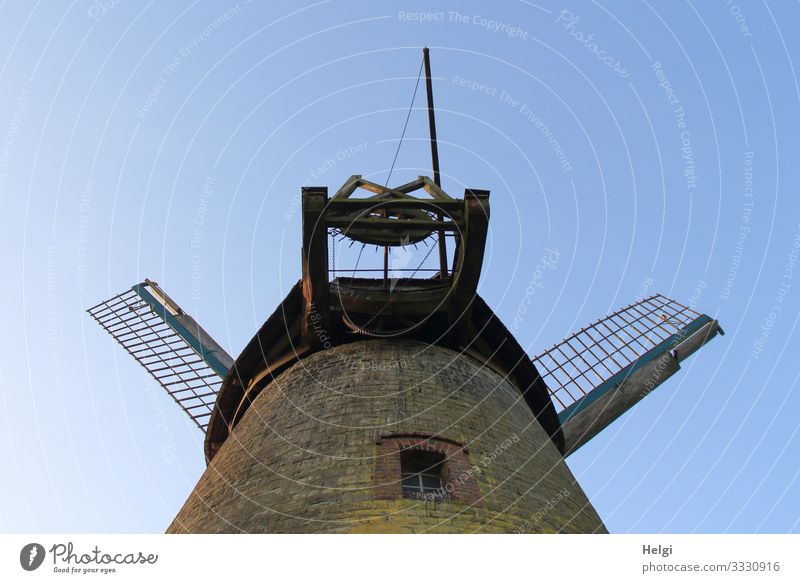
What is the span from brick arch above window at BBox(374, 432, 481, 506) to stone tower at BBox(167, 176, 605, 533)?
0.01 meters

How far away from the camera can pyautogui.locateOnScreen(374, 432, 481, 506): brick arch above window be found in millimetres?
5875

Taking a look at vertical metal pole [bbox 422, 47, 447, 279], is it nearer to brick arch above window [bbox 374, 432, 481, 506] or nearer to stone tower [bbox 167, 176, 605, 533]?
stone tower [bbox 167, 176, 605, 533]

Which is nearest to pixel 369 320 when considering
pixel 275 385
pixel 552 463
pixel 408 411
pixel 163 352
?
pixel 275 385

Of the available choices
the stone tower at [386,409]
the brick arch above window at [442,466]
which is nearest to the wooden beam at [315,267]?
the stone tower at [386,409]

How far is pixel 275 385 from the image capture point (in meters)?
8.46

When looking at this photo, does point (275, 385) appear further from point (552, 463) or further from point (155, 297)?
point (155, 297)

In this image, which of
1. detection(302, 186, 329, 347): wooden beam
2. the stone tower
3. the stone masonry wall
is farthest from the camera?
detection(302, 186, 329, 347): wooden beam

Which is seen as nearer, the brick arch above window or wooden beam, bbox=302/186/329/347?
the brick arch above window

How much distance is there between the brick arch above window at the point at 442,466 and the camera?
231 inches

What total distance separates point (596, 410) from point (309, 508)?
6.14 meters

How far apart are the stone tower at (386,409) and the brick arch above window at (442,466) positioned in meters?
0.01

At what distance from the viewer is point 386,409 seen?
7.04 m

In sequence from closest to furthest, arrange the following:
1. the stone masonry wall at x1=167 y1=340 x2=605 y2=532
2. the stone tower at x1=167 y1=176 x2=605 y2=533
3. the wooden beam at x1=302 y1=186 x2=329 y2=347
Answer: the stone masonry wall at x1=167 y1=340 x2=605 y2=532, the stone tower at x1=167 y1=176 x2=605 y2=533, the wooden beam at x1=302 y1=186 x2=329 y2=347

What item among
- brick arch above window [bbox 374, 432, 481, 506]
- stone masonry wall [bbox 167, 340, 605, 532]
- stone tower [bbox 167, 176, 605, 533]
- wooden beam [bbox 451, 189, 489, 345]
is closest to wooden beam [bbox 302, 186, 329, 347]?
stone tower [bbox 167, 176, 605, 533]
